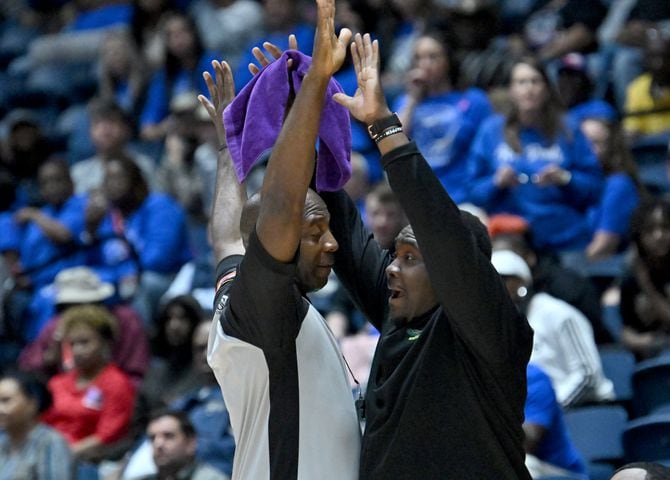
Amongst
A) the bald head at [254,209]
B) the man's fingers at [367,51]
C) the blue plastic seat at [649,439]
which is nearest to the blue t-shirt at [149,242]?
the blue plastic seat at [649,439]

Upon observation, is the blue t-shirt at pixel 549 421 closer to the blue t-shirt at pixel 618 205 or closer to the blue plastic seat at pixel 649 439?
the blue plastic seat at pixel 649 439

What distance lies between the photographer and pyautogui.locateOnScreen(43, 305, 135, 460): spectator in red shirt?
22.4 ft

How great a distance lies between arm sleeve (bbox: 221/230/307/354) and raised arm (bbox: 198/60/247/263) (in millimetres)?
412

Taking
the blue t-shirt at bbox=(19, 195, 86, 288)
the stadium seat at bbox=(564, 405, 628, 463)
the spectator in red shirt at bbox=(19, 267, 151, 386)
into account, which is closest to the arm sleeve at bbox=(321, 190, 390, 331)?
the stadium seat at bbox=(564, 405, 628, 463)

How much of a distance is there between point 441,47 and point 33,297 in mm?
2763

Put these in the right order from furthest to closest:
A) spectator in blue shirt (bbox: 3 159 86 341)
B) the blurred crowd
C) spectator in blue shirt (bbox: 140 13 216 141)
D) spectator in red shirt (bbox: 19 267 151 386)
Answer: spectator in blue shirt (bbox: 140 13 216 141) < spectator in blue shirt (bbox: 3 159 86 341) < spectator in red shirt (bbox: 19 267 151 386) < the blurred crowd

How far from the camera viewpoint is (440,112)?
7.39m

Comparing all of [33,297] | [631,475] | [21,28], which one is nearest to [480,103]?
[33,297]

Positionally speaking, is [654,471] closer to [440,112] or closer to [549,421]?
[549,421]

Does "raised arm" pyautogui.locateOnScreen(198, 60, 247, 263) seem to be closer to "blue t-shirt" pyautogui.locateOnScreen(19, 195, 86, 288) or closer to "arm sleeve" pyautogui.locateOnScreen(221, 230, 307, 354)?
"arm sleeve" pyautogui.locateOnScreen(221, 230, 307, 354)

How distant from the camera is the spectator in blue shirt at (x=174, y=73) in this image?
360 inches

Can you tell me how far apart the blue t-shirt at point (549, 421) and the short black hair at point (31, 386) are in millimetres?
2648

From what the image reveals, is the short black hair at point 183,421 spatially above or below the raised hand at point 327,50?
below

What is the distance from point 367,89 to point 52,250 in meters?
5.56
